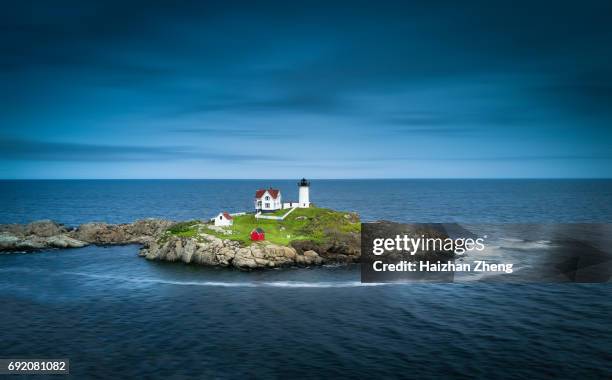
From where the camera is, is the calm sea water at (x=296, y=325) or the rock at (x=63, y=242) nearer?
the calm sea water at (x=296, y=325)

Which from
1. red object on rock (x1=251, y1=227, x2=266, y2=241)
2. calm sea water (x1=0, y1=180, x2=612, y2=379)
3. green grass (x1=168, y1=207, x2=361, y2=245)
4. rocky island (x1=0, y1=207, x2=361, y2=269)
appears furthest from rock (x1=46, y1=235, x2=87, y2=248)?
red object on rock (x1=251, y1=227, x2=266, y2=241)

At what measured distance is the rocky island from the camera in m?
66.8

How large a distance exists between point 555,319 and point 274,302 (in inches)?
1118

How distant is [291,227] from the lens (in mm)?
79875

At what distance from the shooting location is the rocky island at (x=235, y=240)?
66750 millimetres

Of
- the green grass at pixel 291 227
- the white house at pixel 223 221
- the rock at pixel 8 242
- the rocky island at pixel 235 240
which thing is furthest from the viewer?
the rock at pixel 8 242

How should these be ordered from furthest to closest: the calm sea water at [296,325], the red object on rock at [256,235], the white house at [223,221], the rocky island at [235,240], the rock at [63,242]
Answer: the rock at [63,242] → the white house at [223,221] → the red object on rock at [256,235] → the rocky island at [235,240] → the calm sea water at [296,325]

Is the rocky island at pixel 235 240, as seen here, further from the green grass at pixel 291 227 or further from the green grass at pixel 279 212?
the green grass at pixel 279 212

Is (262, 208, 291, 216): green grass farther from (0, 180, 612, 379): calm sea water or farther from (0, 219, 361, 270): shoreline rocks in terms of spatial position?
(0, 180, 612, 379): calm sea water

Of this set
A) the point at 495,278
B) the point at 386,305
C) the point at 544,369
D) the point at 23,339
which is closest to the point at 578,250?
the point at 495,278

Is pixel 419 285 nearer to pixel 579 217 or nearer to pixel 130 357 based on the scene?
pixel 130 357

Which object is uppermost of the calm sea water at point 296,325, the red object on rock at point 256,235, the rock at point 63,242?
the red object on rock at point 256,235

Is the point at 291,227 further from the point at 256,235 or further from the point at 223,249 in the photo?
the point at 223,249

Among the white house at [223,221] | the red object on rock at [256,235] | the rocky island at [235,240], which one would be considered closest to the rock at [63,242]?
the rocky island at [235,240]
